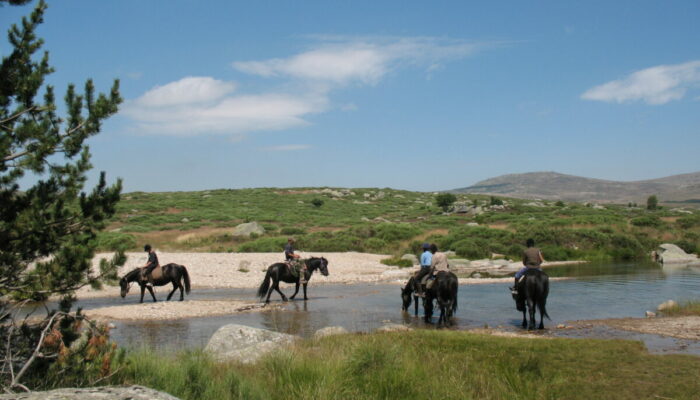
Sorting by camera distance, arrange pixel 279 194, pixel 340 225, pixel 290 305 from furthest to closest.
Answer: pixel 279 194 → pixel 340 225 → pixel 290 305

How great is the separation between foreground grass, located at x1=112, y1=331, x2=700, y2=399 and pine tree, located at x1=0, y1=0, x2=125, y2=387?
5.24 ft

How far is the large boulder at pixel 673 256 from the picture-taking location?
120 ft

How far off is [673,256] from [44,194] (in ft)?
128

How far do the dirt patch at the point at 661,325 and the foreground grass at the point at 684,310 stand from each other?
0.87 meters

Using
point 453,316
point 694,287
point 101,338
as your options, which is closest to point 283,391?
point 101,338

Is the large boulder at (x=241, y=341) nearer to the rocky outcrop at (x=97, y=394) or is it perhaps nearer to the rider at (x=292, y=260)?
the rocky outcrop at (x=97, y=394)

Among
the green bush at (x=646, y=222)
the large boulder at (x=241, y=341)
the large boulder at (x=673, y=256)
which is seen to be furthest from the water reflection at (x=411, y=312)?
the green bush at (x=646, y=222)

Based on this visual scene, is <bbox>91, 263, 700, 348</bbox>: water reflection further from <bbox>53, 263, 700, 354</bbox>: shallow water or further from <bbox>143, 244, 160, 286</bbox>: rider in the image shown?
<bbox>143, 244, 160, 286</bbox>: rider

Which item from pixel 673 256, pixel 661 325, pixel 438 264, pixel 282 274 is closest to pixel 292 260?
pixel 282 274

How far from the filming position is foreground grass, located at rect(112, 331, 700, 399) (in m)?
7.69

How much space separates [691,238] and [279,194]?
6990 cm

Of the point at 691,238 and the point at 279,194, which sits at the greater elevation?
the point at 279,194

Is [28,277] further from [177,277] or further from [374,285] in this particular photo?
[374,285]

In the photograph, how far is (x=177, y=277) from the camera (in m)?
22.3
